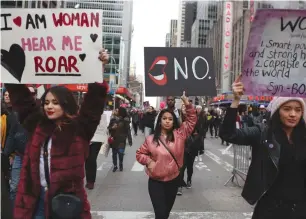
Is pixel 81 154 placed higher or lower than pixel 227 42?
lower

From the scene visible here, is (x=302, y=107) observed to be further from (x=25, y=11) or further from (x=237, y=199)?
(x=237, y=199)

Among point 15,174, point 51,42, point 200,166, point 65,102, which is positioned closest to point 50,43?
point 51,42

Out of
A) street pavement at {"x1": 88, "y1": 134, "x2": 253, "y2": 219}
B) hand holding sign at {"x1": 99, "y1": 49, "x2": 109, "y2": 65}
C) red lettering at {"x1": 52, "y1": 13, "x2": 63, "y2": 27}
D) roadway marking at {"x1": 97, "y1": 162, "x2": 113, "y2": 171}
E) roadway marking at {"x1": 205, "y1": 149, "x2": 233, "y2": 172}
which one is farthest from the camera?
roadway marking at {"x1": 205, "y1": 149, "x2": 233, "y2": 172}

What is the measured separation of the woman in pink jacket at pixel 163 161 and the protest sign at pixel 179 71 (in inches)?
32.3

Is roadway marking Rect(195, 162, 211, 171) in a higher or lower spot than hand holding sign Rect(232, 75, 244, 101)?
lower

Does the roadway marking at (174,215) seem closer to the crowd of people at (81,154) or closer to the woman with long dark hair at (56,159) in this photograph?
the crowd of people at (81,154)

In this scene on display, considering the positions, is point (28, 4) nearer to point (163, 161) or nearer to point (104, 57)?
point (163, 161)

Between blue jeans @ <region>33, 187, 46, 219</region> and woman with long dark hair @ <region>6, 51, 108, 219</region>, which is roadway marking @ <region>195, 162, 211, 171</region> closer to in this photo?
woman with long dark hair @ <region>6, 51, 108, 219</region>

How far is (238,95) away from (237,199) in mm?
4394

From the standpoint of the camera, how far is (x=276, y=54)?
3779 millimetres

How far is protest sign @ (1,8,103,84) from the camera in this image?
386cm

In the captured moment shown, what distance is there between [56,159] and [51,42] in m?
1.41

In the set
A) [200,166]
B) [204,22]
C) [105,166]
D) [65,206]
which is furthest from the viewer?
[204,22]

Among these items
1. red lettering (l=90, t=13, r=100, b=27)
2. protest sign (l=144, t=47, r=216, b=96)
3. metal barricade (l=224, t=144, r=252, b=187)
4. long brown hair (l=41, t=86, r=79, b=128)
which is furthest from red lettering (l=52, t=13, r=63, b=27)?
metal barricade (l=224, t=144, r=252, b=187)
